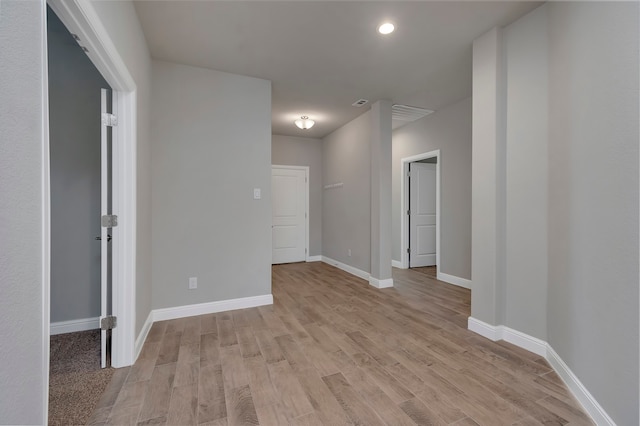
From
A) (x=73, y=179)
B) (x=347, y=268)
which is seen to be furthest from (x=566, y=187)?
(x=73, y=179)

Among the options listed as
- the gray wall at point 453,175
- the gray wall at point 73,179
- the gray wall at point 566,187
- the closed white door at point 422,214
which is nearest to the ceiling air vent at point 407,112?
the gray wall at point 453,175

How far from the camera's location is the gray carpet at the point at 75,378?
5.14 feet

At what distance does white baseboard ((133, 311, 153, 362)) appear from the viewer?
216cm

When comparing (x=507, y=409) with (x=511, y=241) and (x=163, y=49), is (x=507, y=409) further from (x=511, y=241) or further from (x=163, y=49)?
(x=163, y=49)

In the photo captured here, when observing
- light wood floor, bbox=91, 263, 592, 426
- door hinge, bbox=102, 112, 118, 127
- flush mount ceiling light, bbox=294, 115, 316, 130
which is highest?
flush mount ceiling light, bbox=294, 115, 316, 130

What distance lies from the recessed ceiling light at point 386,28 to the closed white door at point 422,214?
10.8ft

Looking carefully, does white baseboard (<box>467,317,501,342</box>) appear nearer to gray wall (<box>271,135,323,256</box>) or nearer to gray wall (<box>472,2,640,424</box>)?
gray wall (<box>472,2,640,424</box>)

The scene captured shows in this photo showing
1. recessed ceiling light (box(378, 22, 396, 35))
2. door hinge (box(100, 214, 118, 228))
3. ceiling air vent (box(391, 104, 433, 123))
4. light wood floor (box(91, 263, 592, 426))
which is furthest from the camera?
ceiling air vent (box(391, 104, 433, 123))

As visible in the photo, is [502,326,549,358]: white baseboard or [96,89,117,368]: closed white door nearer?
[96,89,117,368]: closed white door

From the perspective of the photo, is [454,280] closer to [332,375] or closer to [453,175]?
[453,175]

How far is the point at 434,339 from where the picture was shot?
248 cm

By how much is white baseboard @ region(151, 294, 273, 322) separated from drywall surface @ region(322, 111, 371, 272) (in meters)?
1.99

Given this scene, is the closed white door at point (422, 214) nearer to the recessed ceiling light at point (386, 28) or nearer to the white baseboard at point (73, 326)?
the recessed ceiling light at point (386, 28)

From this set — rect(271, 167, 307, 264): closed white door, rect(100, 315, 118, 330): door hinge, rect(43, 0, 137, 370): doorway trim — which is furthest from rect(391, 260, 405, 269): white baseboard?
rect(100, 315, 118, 330): door hinge
